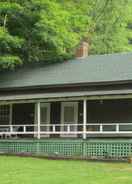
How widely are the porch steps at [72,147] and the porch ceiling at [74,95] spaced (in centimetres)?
220

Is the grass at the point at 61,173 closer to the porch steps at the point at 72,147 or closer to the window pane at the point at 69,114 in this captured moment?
the porch steps at the point at 72,147

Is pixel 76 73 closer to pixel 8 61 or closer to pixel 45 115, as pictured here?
pixel 45 115

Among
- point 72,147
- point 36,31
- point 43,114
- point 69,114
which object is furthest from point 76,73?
point 36,31

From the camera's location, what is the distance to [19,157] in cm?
2433

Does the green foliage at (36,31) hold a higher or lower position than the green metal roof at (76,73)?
higher

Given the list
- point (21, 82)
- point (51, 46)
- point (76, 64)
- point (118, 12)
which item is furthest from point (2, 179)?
point (118, 12)

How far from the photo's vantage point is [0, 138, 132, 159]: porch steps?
23.0 m

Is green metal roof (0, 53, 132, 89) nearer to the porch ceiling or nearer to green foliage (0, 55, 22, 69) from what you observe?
green foliage (0, 55, 22, 69)

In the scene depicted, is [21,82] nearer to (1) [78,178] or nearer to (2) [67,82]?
(2) [67,82]

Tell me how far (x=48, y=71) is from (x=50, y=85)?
9.51 ft

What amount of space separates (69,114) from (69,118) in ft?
0.76

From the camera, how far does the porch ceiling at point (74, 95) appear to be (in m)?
23.5

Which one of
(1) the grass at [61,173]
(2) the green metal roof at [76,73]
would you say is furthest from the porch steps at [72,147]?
(2) the green metal roof at [76,73]

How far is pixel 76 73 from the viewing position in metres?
27.9
